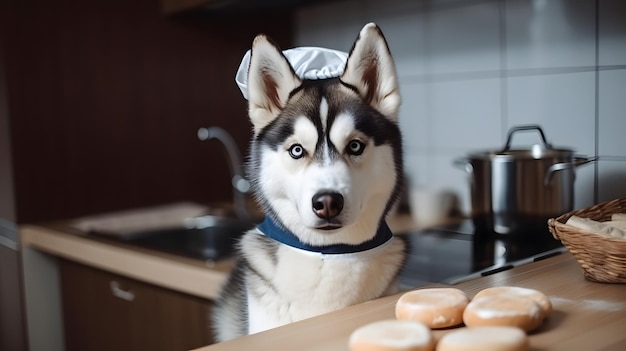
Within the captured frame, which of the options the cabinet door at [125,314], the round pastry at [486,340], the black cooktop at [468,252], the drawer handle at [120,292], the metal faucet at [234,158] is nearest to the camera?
the round pastry at [486,340]

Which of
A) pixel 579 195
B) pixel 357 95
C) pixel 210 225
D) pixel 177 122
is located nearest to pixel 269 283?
pixel 357 95

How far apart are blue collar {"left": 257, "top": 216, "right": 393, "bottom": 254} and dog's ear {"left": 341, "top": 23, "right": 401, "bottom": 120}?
0.14 m

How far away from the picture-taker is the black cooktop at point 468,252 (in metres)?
1.11

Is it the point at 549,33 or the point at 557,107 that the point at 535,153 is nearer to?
the point at 557,107

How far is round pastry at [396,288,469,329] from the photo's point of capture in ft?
2.26

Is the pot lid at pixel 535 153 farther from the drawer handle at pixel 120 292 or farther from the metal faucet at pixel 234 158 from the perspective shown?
the drawer handle at pixel 120 292

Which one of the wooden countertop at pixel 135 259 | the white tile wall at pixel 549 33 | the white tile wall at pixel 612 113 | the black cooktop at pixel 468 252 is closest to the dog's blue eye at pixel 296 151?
the black cooktop at pixel 468 252

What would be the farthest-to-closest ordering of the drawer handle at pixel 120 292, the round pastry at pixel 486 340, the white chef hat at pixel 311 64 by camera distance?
the drawer handle at pixel 120 292 → the white chef hat at pixel 311 64 → the round pastry at pixel 486 340

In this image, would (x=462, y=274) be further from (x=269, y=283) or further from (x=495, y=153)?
(x=269, y=283)

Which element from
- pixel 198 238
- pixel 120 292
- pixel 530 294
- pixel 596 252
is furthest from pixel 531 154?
pixel 120 292

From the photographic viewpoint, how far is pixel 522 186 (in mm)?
1286

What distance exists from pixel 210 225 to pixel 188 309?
20.6 inches

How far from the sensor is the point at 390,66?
76cm

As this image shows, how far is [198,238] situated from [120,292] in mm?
264
